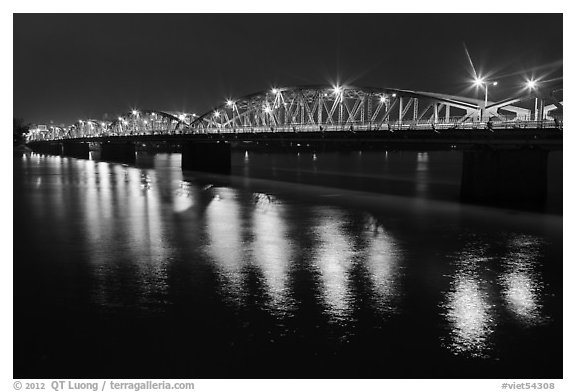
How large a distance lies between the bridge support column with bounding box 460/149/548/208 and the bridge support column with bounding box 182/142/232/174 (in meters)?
39.9

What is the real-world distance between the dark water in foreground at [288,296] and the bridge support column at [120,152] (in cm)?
8522

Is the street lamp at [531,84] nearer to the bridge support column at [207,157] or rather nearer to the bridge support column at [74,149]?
the bridge support column at [207,157]

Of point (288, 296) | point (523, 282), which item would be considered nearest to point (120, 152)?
point (288, 296)

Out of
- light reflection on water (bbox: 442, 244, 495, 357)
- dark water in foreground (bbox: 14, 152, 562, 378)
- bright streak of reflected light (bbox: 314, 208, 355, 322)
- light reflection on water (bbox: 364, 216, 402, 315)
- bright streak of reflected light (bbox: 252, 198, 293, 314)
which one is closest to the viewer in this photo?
dark water in foreground (bbox: 14, 152, 562, 378)

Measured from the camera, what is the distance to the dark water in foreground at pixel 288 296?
36.8 ft

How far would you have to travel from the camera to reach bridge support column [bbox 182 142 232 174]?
2938 inches

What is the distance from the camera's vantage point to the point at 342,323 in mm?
13141

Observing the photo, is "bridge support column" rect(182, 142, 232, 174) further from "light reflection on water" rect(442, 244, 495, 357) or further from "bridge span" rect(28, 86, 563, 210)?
"light reflection on water" rect(442, 244, 495, 357)

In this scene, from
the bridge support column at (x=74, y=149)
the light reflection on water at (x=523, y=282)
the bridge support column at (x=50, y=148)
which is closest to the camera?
the light reflection on water at (x=523, y=282)

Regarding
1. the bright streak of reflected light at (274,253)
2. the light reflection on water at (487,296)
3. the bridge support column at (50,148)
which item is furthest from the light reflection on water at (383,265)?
the bridge support column at (50,148)

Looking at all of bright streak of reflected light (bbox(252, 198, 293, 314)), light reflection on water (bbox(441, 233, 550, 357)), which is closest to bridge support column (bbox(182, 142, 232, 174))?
bright streak of reflected light (bbox(252, 198, 293, 314))

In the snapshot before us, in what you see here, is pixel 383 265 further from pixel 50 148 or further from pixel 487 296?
pixel 50 148

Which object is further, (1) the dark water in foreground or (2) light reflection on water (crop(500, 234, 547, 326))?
(2) light reflection on water (crop(500, 234, 547, 326))
